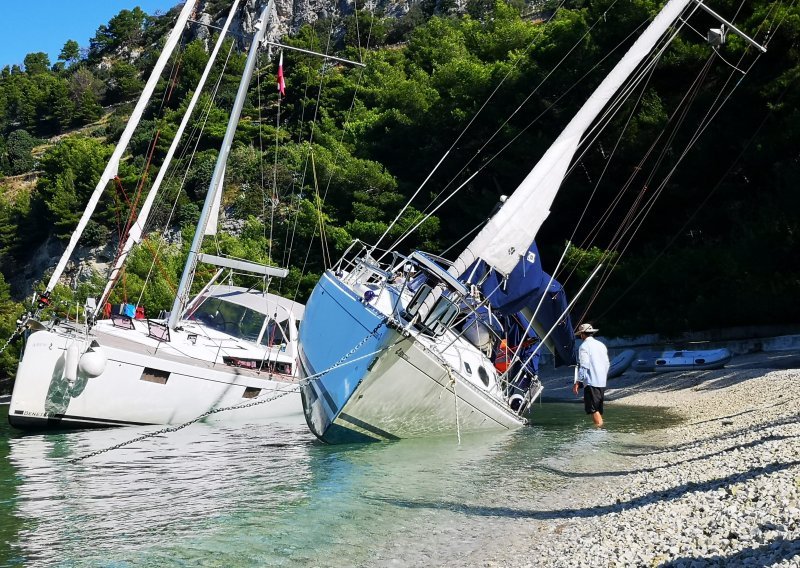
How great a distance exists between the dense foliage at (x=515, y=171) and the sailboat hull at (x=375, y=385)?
7911 mm

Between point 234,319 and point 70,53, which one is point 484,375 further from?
point 70,53

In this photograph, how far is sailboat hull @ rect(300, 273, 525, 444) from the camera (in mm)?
11953

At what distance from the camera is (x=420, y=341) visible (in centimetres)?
1198

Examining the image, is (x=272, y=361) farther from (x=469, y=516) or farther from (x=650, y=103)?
Result: (x=650, y=103)

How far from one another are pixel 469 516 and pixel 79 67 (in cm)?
12626

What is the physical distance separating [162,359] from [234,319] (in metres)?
3.61

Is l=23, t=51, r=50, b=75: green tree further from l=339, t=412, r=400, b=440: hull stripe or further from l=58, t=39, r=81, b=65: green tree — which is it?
l=339, t=412, r=400, b=440: hull stripe

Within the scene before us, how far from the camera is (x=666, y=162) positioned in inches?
1096

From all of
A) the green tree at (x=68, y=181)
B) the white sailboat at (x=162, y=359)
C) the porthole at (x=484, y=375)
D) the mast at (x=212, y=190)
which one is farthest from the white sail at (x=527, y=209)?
the green tree at (x=68, y=181)

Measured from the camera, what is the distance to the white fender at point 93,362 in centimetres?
1614

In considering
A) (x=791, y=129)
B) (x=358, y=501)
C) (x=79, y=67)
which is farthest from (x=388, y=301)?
(x=79, y=67)

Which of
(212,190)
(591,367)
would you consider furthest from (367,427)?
(212,190)

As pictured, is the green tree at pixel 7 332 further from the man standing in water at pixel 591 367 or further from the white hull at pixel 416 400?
the man standing in water at pixel 591 367

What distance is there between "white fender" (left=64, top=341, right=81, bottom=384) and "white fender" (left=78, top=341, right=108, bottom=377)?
11 cm
